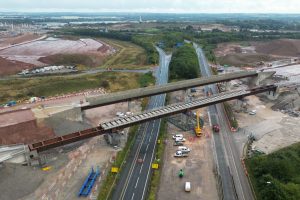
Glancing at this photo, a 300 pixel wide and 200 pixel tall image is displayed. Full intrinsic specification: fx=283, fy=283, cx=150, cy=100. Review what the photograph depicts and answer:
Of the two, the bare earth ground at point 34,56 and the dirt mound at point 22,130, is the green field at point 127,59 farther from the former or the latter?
the dirt mound at point 22,130

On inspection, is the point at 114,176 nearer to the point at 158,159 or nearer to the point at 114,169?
the point at 114,169

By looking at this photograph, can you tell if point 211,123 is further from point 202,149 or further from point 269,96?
point 269,96

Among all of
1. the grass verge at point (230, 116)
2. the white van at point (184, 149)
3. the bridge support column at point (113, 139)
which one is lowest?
the white van at point (184, 149)

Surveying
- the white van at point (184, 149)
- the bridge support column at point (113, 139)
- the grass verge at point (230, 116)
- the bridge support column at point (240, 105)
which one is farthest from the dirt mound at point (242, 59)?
the bridge support column at point (113, 139)

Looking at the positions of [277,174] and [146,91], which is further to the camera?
[146,91]

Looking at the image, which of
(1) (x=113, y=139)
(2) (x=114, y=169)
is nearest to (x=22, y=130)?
(1) (x=113, y=139)

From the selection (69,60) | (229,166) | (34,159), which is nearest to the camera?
(34,159)
